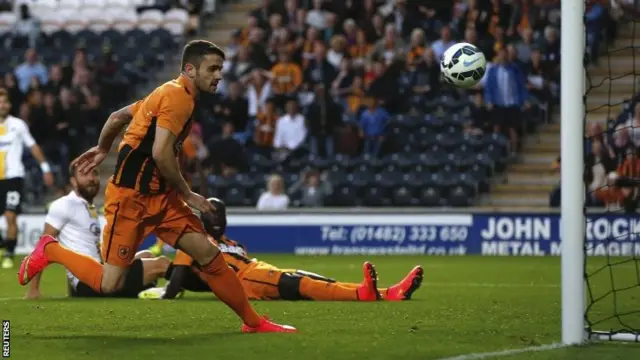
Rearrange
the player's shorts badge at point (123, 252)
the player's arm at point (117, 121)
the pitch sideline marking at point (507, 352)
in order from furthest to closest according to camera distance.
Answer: the player's arm at point (117, 121)
the player's shorts badge at point (123, 252)
the pitch sideline marking at point (507, 352)

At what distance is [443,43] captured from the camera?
22.8m

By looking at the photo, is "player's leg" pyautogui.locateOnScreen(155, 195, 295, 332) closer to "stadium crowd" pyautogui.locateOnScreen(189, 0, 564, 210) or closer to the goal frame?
the goal frame

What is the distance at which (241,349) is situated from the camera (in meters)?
7.83

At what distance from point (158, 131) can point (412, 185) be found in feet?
45.4

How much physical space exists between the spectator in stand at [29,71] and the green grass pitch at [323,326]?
12024 millimetres

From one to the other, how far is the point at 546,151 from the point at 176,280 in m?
12.3

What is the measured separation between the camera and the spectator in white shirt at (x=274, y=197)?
21.2 meters

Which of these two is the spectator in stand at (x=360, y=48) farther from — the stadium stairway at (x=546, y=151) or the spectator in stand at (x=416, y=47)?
the stadium stairway at (x=546, y=151)

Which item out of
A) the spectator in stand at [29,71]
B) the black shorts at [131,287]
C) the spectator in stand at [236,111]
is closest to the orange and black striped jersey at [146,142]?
the black shorts at [131,287]

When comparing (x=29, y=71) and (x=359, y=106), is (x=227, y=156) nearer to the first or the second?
(x=359, y=106)

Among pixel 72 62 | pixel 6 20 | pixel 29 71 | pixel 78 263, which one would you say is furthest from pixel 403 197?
pixel 78 263

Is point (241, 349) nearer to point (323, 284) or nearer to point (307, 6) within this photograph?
point (323, 284)

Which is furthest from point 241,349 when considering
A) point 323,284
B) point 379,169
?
point 379,169

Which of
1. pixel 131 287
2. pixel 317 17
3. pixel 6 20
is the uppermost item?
pixel 6 20
